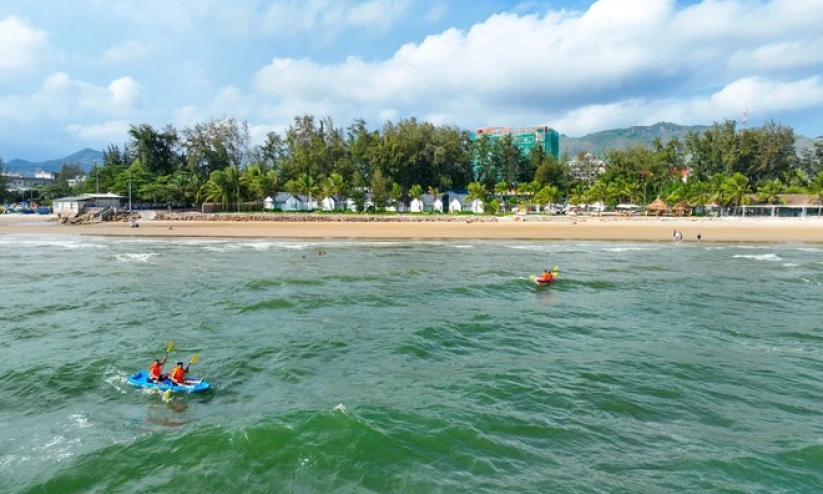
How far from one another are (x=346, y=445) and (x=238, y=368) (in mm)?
5702

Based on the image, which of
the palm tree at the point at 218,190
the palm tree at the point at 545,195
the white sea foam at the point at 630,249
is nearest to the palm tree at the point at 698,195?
the palm tree at the point at 545,195

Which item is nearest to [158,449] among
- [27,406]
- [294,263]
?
[27,406]

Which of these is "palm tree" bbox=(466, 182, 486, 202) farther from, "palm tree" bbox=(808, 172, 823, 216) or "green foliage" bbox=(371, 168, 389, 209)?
"palm tree" bbox=(808, 172, 823, 216)

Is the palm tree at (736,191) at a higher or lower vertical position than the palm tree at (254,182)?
lower

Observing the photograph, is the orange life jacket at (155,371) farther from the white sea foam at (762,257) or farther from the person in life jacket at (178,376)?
the white sea foam at (762,257)

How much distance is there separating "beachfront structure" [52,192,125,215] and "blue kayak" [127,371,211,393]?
71.2 metres

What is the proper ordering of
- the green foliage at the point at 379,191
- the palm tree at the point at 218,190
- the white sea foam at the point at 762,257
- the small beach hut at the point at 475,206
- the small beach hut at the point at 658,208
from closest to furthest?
the white sea foam at the point at 762,257 < the small beach hut at the point at 658,208 < the palm tree at the point at 218,190 < the green foliage at the point at 379,191 < the small beach hut at the point at 475,206

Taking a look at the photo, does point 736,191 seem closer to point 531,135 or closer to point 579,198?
point 579,198

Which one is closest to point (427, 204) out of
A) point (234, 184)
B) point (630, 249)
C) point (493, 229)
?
point (493, 229)

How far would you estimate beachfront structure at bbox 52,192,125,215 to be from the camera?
72938 mm

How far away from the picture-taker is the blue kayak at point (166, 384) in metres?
12.6

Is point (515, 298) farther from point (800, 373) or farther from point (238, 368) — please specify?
point (238, 368)

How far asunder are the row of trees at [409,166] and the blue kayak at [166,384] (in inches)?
2740

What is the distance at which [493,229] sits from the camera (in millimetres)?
58438
